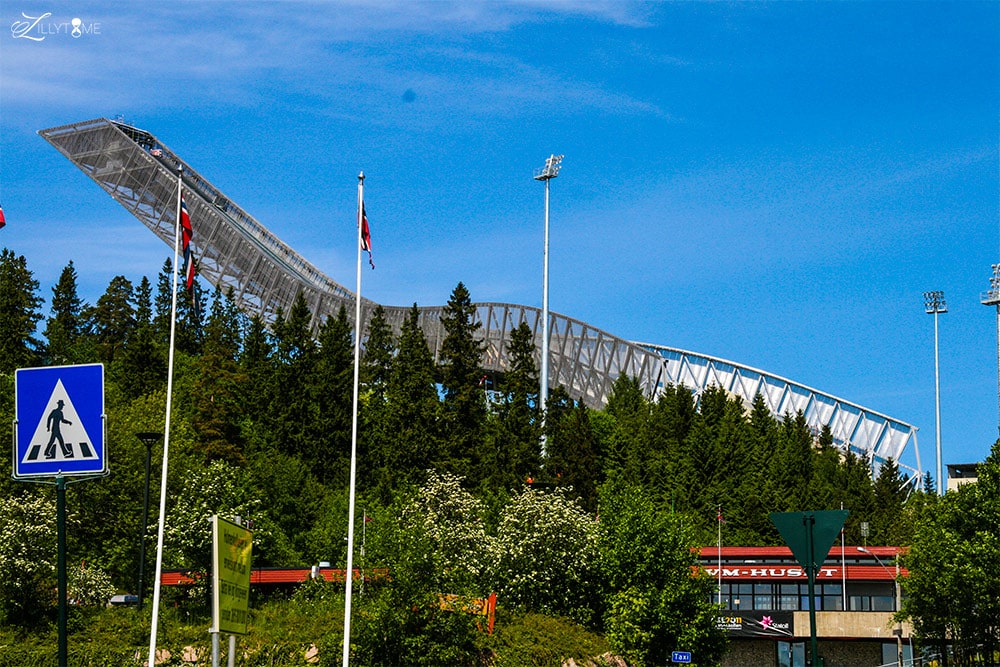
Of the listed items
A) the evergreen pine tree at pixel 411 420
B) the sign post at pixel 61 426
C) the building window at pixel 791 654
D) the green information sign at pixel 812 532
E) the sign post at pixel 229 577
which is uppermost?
the evergreen pine tree at pixel 411 420

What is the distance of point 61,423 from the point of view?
547 inches

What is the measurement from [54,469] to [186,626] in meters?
37.5

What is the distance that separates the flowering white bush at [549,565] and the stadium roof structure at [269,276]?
63053 mm

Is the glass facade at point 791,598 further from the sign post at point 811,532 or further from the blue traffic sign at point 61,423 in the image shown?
the blue traffic sign at point 61,423

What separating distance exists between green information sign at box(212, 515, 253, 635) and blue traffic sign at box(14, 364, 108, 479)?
6.68 ft

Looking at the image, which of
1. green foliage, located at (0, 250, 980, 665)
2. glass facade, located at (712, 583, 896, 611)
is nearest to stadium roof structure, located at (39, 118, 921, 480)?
green foliage, located at (0, 250, 980, 665)

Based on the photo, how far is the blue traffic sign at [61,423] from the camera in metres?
13.8

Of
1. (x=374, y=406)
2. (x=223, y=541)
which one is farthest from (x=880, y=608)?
(x=223, y=541)

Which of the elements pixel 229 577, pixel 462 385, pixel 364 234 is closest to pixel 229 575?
pixel 229 577

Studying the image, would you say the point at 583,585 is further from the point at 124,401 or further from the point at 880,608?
the point at 124,401

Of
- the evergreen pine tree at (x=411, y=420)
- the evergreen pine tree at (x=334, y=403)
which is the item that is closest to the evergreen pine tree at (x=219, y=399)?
the evergreen pine tree at (x=334, y=403)

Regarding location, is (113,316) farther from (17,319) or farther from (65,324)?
(17,319)

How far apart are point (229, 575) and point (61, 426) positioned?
3.46m

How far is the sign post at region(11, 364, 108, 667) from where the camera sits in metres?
13.8
